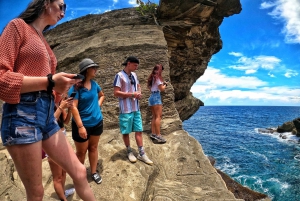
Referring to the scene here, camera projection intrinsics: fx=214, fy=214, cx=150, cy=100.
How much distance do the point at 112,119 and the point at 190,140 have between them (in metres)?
2.87

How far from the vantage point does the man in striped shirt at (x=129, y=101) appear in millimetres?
5141

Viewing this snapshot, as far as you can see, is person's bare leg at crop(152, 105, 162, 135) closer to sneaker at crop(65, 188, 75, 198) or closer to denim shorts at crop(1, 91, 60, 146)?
sneaker at crop(65, 188, 75, 198)

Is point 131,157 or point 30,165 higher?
point 30,165

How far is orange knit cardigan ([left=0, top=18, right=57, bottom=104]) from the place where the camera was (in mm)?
1815

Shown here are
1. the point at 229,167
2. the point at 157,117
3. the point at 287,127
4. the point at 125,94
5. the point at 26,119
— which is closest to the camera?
the point at 26,119

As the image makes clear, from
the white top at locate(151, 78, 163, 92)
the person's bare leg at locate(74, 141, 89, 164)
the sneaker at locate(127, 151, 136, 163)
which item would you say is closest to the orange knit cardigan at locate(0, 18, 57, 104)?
the person's bare leg at locate(74, 141, 89, 164)

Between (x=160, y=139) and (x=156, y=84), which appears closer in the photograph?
(x=160, y=139)

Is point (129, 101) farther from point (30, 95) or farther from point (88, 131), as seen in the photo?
point (30, 95)

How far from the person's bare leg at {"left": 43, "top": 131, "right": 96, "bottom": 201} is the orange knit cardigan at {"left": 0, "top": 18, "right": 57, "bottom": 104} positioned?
0.56 metres

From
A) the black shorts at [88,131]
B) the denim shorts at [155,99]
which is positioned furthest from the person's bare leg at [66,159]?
the denim shorts at [155,99]

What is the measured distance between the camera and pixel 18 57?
77.6 inches

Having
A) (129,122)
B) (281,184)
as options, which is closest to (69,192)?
(129,122)

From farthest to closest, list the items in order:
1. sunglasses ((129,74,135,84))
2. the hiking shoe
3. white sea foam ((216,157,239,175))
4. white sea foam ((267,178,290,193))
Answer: white sea foam ((216,157,239,175))
white sea foam ((267,178,290,193))
the hiking shoe
sunglasses ((129,74,135,84))

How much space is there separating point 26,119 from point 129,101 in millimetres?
3394
